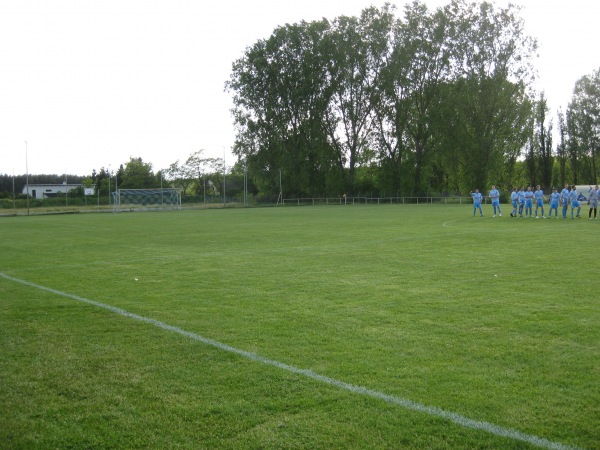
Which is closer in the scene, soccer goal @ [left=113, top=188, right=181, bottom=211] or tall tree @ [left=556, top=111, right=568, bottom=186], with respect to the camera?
soccer goal @ [left=113, top=188, right=181, bottom=211]

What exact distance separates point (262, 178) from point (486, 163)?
1007 inches

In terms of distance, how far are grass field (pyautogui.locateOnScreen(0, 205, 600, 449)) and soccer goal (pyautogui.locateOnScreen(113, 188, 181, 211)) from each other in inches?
1983

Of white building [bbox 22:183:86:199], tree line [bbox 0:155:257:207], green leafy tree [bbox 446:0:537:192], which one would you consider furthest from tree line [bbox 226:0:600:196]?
white building [bbox 22:183:86:199]

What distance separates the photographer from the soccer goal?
6086 centimetres

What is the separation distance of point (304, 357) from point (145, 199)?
60.1 m

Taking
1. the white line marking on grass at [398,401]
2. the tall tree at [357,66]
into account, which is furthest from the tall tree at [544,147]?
the white line marking on grass at [398,401]

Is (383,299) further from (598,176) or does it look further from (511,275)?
(598,176)

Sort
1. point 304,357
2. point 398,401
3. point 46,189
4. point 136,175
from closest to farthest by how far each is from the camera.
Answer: point 398,401 → point 304,357 → point 136,175 → point 46,189

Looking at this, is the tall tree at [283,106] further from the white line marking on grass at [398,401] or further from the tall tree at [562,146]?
the white line marking on grass at [398,401]

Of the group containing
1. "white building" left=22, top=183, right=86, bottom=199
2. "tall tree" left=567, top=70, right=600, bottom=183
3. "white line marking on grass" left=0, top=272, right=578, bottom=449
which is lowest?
"white line marking on grass" left=0, top=272, right=578, bottom=449

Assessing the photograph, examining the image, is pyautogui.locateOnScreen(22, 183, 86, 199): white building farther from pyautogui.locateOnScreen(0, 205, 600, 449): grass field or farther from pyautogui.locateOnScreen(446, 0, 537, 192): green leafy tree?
pyautogui.locateOnScreen(0, 205, 600, 449): grass field

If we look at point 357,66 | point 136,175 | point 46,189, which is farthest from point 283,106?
point 46,189

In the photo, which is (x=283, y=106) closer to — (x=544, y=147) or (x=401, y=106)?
(x=401, y=106)

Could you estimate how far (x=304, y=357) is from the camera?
225 inches
